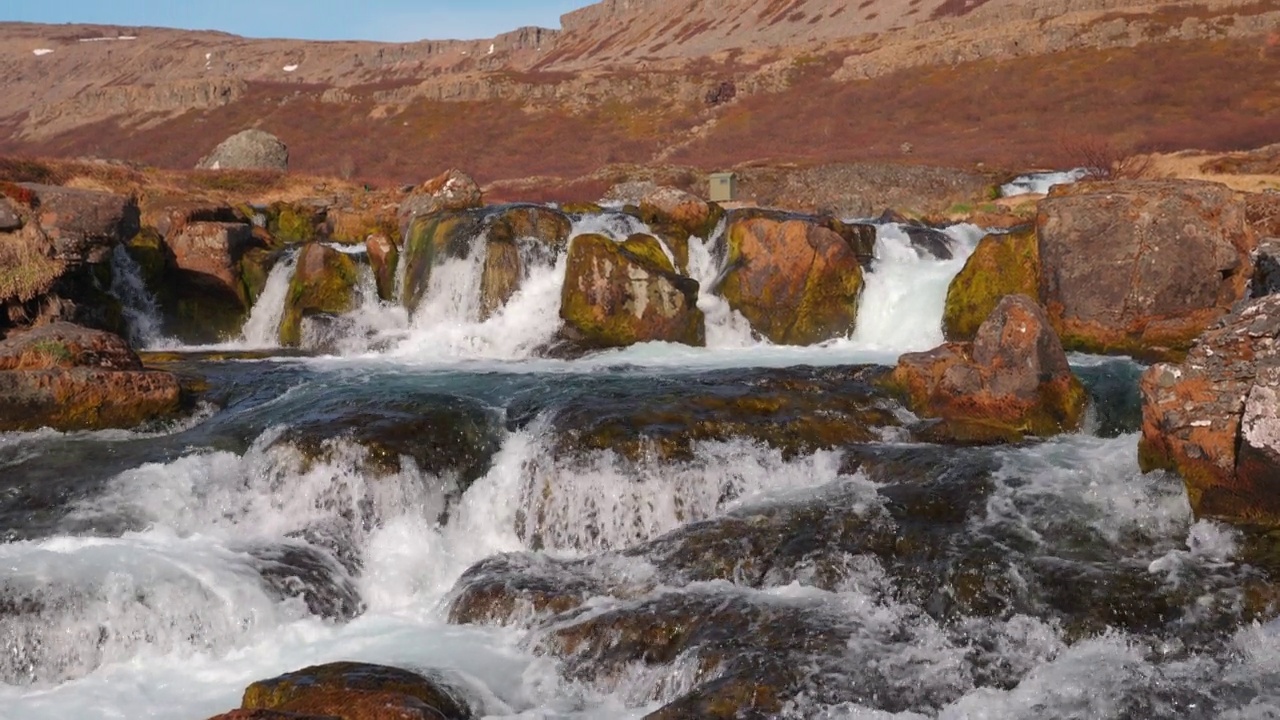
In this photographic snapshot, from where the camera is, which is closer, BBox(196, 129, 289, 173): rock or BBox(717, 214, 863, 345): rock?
BBox(717, 214, 863, 345): rock

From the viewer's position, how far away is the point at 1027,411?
1606 centimetres

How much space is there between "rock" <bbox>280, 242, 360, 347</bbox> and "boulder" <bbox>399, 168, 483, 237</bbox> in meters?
4.11

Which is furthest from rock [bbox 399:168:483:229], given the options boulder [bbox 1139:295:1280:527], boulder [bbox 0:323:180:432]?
boulder [bbox 1139:295:1280:527]

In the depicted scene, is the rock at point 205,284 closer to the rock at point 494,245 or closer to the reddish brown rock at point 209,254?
the reddish brown rock at point 209,254

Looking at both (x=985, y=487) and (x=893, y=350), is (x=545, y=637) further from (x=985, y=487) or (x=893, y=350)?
(x=893, y=350)

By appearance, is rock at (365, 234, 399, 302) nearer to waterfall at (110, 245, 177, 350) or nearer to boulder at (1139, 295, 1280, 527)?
waterfall at (110, 245, 177, 350)

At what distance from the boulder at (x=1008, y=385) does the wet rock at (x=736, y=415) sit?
2.71 ft

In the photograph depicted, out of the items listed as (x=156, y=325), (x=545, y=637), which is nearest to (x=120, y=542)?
(x=545, y=637)

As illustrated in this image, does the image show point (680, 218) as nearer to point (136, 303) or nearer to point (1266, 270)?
point (136, 303)

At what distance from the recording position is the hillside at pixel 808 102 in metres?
64.4

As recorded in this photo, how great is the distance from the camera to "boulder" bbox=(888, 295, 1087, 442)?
16031mm

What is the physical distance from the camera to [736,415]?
16.4m

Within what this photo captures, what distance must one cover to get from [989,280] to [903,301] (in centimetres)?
232

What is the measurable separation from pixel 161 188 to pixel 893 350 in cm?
3269
